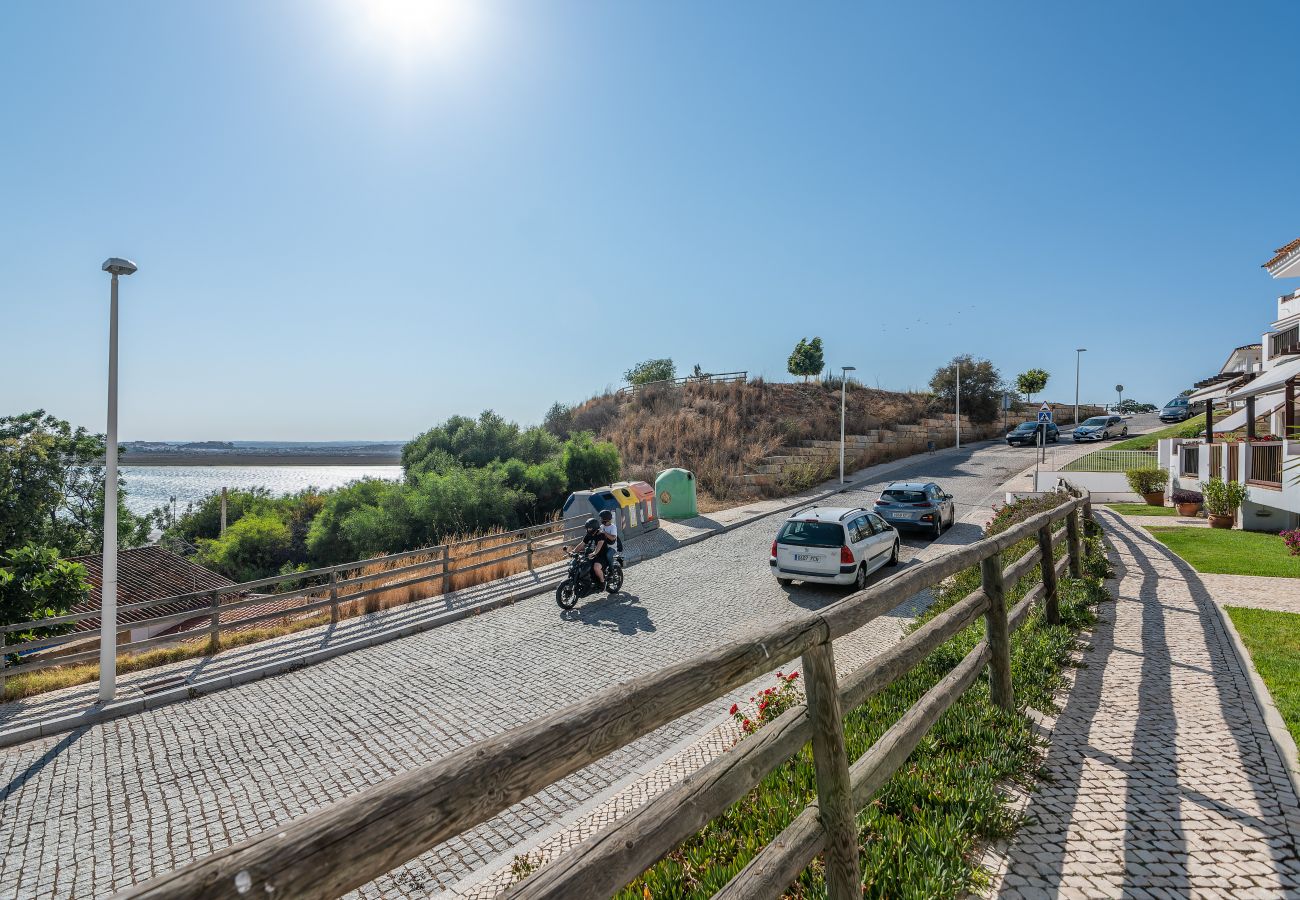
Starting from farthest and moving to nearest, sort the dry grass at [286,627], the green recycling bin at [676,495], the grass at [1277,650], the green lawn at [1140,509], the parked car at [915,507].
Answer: the green recycling bin at [676,495] < the green lawn at [1140,509] < the parked car at [915,507] < the dry grass at [286,627] < the grass at [1277,650]

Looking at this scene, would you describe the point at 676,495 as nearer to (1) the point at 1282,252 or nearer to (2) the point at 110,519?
(2) the point at 110,519

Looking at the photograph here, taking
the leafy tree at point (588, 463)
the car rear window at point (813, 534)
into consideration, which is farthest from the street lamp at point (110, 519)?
the leafy tree at point (588, 463)

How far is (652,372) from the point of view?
65938 mm

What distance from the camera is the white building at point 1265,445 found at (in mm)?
14852

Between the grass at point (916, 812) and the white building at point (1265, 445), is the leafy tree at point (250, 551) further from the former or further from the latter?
the white building at point (1265, 445)

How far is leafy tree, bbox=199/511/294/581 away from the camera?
35.0 meters

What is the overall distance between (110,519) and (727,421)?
32342 mm

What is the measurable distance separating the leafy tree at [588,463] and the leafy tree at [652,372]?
3422cm

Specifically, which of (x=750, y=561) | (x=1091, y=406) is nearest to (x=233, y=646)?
(x=750, y=561)

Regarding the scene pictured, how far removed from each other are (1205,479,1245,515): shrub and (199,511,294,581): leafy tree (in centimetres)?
3915

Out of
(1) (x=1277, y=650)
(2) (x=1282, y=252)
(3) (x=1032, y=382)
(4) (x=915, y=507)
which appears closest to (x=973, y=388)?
(3) (x=1032, y=382)

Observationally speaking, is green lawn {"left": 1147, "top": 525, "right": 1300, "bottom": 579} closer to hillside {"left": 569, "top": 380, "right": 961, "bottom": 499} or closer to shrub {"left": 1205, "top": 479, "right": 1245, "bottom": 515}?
shrub {"left": 1205, "top": 479, "right": 1245, "bottom": 515}

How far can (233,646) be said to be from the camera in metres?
10.8

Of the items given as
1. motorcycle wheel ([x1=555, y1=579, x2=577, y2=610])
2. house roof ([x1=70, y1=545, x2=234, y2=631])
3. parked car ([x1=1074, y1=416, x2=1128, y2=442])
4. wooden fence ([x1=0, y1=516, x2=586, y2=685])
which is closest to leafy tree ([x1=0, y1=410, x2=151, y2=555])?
house roof ([x1=70, y1=545, x2=234, y2=631])
